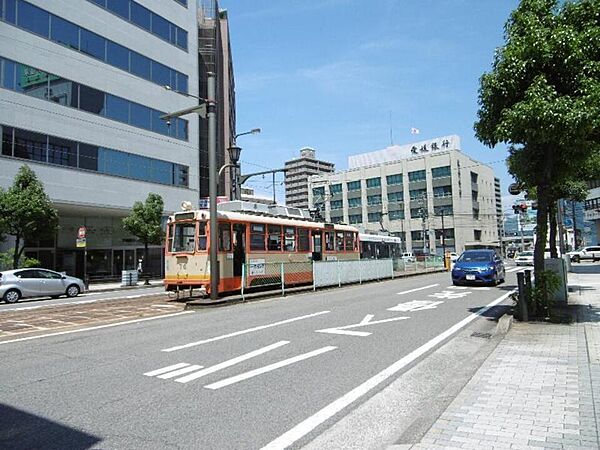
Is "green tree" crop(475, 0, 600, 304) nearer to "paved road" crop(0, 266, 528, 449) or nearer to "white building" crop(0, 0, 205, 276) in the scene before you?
"paved road" crop(0, 266, 528, 449)

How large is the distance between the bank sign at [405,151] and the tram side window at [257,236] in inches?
3058

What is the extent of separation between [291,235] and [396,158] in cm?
8045

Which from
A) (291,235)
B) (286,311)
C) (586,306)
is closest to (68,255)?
(291,235)

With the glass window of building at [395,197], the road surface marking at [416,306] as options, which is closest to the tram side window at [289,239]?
the road surface marking at [416,306]

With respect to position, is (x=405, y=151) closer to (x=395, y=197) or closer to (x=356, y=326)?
(x=395, y=197)

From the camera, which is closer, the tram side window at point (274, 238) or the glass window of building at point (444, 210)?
the tram side window at point (274, 238)

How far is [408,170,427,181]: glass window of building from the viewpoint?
296ft

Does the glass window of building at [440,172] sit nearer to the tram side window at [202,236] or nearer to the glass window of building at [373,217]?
the glass window of building at [373,217]

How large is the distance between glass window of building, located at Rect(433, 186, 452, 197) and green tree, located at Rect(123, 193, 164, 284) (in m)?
64.8

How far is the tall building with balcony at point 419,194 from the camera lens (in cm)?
8650

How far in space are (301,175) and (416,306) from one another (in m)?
110

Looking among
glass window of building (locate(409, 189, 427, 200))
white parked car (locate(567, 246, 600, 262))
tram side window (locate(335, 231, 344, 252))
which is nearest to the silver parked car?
tram side window (locate(335, 231, 344, 252))

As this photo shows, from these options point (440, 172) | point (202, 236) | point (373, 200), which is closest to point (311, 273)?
point (202, 236)

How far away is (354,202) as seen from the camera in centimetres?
10181
